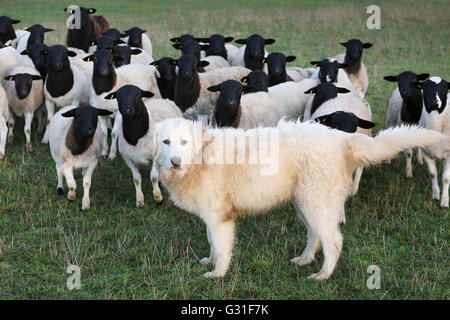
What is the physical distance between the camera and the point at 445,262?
17.7ft

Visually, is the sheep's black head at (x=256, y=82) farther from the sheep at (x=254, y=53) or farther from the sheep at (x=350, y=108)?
the sheep at (x=254, y=53)

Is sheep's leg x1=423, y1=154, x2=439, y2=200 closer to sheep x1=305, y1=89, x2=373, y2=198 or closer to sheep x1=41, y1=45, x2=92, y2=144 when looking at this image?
sheep x1=305, y1=89, x2=373, y2=198

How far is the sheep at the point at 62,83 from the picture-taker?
9.04m

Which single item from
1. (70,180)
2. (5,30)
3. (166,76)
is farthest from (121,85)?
(5,30)

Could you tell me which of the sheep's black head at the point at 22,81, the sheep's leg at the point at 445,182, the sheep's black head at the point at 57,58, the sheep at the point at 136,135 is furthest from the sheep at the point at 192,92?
the sheep's leg at the point at 445,182

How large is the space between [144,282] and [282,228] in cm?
176

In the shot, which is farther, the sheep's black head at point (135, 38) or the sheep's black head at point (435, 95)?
the sheep's black head at point (135, 38)

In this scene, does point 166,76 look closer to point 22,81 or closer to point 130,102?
point 22,81

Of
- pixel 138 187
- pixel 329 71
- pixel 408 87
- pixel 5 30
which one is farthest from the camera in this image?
pixel 5 30

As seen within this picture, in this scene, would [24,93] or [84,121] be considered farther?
[24,93]

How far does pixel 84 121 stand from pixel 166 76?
270cm

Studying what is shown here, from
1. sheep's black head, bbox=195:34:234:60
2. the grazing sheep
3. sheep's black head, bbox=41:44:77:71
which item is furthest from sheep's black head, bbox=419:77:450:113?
sheep's black head, bbox=41:44:77:71

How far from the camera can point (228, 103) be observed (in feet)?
25.3

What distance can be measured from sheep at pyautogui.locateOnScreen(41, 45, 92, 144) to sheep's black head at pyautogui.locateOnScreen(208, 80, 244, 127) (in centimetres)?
257
